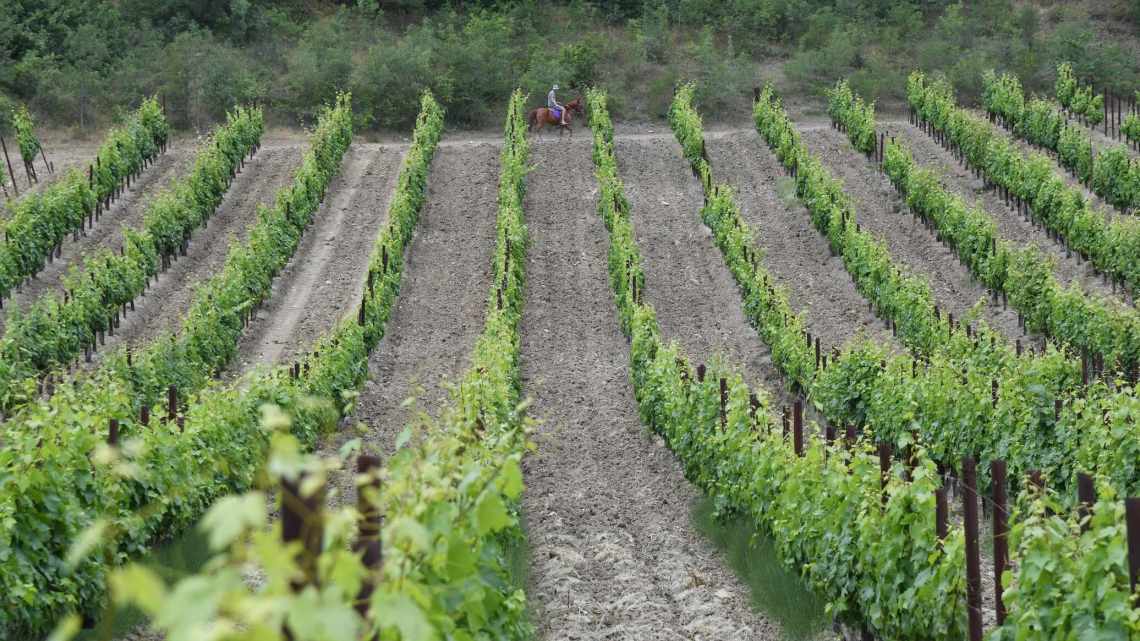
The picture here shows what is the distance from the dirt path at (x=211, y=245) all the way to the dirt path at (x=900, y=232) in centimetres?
1194

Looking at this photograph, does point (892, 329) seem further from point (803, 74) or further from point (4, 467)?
point (803, 74)

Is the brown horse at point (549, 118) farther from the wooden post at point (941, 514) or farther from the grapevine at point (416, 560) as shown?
the grapevine at point (416, 560)

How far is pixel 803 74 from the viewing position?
3972 centimetres

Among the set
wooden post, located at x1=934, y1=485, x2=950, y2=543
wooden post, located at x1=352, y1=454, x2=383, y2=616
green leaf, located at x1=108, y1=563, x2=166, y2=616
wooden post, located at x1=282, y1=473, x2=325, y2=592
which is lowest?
wooden post, located at x1=934, y1=485, x2=950, y2=543

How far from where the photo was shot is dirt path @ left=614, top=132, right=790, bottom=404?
2131 cm

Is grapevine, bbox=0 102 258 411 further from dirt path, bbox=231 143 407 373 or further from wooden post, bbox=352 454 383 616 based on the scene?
wooden post, bbox=352 454 383 616

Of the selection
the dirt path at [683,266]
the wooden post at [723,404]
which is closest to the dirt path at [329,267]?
the dirt path at [683,266]

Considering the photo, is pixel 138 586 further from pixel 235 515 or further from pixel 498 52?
pixel 498 52

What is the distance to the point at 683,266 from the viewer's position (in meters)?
25.8

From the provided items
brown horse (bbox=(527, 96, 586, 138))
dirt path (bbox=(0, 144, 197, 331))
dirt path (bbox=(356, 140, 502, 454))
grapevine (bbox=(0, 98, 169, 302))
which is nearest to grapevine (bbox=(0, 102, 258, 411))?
dirt path (bbox=(0, 144, 197, 331))

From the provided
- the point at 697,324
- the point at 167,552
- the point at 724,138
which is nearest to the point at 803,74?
the point at 724,138

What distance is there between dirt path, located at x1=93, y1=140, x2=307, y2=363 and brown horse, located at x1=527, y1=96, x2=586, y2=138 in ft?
19.5

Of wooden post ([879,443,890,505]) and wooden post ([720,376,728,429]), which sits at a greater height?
wooden post ([879,443,890,505])

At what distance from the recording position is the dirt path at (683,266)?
69.9 ft
